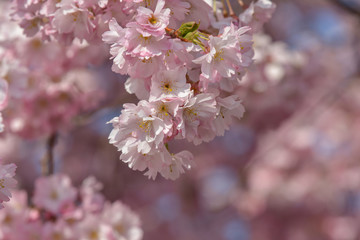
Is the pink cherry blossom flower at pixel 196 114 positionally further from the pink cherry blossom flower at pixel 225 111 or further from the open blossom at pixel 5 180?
the open blossom at pixel 5 180

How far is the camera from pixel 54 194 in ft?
7.72

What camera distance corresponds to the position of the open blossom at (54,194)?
2338mm

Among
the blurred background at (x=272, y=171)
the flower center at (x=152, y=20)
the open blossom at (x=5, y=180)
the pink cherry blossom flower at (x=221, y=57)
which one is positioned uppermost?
the flower center at (x=152, y=20)

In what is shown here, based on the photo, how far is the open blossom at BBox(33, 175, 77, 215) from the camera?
7.67 feet

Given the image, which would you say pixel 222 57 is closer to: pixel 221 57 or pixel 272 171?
pixel 221 57

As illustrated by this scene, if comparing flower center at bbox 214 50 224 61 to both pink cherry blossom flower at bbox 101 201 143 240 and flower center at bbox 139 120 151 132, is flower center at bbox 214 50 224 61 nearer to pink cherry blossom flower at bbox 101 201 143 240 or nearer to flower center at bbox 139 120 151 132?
flower center at bbox 139 120 151 132

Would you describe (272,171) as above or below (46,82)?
below

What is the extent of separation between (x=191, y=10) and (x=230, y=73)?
247 millimetres

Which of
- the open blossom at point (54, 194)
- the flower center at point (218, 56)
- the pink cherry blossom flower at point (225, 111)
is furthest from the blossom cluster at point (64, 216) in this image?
the flower center at point (218, 56)

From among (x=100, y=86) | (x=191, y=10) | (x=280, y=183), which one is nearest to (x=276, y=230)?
(x=280, y=183)

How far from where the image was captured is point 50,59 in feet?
9.31

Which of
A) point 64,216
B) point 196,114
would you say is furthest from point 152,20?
point 64,216

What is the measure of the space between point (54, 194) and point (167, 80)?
1290mm

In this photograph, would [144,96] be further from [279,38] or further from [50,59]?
[279,38]
